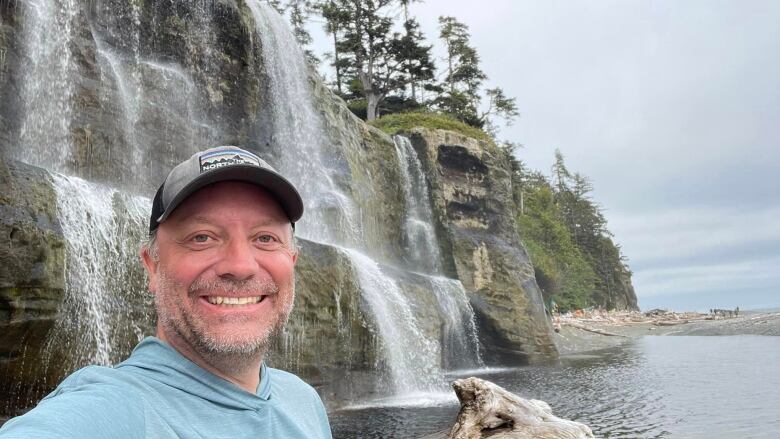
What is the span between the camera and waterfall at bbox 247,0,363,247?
19.1m

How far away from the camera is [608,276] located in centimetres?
7544

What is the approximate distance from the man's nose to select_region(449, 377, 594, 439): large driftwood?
3.49 metres

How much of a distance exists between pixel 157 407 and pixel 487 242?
27103 mm

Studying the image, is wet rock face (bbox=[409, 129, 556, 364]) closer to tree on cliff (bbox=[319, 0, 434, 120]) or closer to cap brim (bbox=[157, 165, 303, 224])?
tree on cliff (bbox=[319, 0, 434, 120])

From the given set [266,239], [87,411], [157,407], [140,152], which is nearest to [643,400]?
[140,152]

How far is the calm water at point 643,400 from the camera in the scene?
11.3 m

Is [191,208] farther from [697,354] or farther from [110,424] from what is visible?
[697,354]

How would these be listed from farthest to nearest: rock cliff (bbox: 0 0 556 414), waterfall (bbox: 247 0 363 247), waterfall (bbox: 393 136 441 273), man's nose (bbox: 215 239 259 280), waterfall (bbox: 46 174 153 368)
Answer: waterfall (bbox: 393 136 441 273), waterfall (bbox: 247 0 363 247), waterfall (bbox: 46 174 153 368), rock cliff (bbox: 0 0 556 414), man's nose (bbox: 215 239 259 280)

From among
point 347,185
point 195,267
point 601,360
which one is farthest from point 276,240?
point 601,360

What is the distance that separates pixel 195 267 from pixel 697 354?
31.3 metres

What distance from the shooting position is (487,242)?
1104 inches

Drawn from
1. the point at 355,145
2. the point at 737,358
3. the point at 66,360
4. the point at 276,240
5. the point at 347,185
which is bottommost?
the point at 737,358

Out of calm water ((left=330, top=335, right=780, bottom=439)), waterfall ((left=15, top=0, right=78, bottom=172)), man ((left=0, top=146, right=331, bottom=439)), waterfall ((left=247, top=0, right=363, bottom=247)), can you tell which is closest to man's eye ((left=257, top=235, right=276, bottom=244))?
man ((left=0, top=146, right=331, bottom=439))

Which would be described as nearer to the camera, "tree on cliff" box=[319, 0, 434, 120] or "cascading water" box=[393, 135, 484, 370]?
"cascading water" box=[393, 135, 484, 370]
